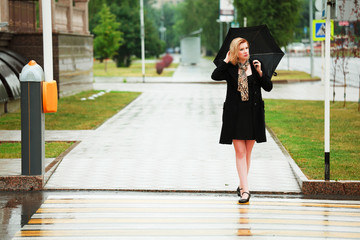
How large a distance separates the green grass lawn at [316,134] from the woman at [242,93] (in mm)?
1946

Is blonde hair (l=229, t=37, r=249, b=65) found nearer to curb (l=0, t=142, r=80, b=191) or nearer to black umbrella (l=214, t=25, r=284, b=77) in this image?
black umbrella (l=214, t=25, r=284, b=77)

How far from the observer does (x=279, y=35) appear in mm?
45938

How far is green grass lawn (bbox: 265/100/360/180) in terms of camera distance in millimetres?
10258

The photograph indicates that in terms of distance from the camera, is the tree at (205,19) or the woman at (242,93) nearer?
the woman at (242,93)

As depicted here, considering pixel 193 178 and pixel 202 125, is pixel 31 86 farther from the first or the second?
pixel 202 125

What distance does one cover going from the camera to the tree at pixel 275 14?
4525cm

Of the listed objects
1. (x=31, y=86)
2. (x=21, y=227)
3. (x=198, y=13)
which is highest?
(x=198, y=13)

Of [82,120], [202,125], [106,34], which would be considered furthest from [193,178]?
[106,34]

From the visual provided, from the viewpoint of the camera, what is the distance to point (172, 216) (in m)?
7.35

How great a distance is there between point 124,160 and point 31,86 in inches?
100

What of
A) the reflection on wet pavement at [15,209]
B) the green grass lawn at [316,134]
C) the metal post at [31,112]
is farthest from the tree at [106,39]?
the reflection on wet pavement at [15,209]

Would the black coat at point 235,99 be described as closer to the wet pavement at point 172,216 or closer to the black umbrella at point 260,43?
the black umbrella at point 260,43

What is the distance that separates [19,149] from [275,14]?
35971mm

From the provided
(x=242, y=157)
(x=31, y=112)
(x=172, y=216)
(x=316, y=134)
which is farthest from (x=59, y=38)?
(x=172, y=216)
